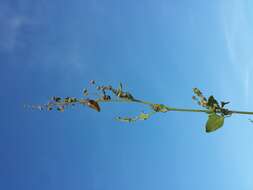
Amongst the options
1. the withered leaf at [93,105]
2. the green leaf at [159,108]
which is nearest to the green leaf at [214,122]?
the green leaf at [159,108]

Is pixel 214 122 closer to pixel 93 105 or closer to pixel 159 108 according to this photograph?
pixel 159 108

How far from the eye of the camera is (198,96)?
9.61 feet

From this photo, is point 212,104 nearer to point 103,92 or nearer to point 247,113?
point 247,113

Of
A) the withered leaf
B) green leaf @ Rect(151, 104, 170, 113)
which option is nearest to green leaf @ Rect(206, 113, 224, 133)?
green leaf @ Rect(151, 104, 170, 113)

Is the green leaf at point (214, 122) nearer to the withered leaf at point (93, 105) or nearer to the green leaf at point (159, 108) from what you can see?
the green leaf at point (159, 108)

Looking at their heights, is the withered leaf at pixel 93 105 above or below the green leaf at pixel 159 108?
above

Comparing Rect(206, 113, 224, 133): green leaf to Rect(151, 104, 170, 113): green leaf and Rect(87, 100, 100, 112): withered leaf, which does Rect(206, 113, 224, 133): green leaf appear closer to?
Rect(151, 104, 170, 113): green leaf

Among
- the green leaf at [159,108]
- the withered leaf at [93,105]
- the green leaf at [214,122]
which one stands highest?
the withered leaf at [93,105]

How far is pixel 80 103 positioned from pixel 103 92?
0.24 metres

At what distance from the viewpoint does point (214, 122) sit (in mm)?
2809

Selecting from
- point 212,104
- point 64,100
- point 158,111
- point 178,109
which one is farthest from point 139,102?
point 64,100

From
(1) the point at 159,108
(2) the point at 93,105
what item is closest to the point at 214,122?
(1) the point at 159,108

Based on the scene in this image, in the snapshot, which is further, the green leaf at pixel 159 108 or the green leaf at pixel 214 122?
the green leaf at pixel 159 108

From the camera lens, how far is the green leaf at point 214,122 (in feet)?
9.02
